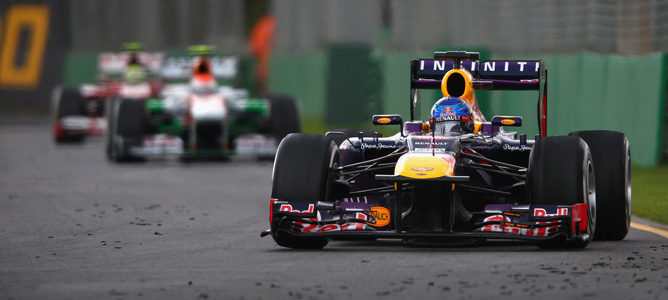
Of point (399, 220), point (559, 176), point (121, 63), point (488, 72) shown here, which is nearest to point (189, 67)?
point (121, 63)

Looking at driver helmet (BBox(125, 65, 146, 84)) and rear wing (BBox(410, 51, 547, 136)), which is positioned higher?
rear wing (BBox(410, 51, 547, 136))

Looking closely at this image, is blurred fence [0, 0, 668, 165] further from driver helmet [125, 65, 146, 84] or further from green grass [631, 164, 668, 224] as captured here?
driver helmet [125, 65, 146, 84]

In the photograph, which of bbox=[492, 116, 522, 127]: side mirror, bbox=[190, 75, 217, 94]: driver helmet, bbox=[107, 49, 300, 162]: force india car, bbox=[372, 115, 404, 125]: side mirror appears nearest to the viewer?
bbox=[492, 116, 522, 127]: side mirror

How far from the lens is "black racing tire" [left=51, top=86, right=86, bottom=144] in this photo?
101 feet

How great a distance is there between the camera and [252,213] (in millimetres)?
15352

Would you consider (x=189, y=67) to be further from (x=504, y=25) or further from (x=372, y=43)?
(x=372, y=43)

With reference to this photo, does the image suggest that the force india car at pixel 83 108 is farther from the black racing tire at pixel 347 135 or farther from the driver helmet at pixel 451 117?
the driver helmet at pixel 451 117

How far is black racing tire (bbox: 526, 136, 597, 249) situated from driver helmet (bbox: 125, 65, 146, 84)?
70.3 feet

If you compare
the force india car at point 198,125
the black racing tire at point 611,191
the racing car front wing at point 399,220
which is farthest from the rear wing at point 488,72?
the force india car at point 198,125

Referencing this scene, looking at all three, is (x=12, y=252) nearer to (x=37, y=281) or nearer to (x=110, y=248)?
(x=110, y=248)

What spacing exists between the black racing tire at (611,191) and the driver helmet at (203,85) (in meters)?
14.5

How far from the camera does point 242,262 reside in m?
10.7

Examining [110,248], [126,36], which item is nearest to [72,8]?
[126,36]

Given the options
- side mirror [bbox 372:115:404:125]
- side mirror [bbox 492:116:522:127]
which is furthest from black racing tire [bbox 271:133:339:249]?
side mirror [bbox 492:116:522:127]
